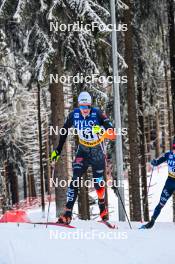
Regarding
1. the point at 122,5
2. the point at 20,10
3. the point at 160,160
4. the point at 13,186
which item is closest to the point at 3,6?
the point at 20,10

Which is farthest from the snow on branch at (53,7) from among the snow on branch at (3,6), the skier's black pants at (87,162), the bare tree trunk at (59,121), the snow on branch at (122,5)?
the skier's black pants at (87,162)

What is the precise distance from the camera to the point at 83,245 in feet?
22.1

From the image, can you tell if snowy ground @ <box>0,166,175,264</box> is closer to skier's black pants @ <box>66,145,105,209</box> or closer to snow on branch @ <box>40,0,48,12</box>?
skier's black pants @ <box>66,145,105,209</box>

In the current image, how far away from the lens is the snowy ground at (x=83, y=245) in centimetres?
622

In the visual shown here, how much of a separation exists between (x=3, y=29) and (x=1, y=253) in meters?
8.64

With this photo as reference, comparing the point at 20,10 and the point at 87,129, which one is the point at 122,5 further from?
the point at 87,129

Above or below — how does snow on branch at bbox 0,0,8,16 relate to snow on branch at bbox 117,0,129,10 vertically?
below

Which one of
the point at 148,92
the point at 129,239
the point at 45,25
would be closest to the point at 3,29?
the point at 45,25

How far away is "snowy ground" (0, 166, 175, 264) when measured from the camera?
20.4 ft

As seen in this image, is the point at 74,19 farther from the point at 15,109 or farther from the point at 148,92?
the point at 15,109

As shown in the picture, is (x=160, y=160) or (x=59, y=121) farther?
(x=59, y=121)

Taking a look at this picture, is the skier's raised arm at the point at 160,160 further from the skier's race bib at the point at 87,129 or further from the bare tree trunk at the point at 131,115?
the bare tree trunk at the point at 131,115

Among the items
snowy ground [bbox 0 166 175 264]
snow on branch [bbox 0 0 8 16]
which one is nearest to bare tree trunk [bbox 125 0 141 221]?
snow on branch [bbox 0 0 8 16]

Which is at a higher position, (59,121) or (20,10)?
(20,10)
